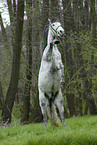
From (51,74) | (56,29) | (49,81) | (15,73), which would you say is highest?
(56,29)

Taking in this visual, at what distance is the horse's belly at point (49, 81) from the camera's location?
20.2 ft

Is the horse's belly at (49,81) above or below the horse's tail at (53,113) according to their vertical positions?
above

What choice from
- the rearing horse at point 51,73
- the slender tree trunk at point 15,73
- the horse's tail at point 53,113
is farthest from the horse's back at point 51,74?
the slender tree trunk at point 15,73

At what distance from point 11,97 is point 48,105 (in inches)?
220

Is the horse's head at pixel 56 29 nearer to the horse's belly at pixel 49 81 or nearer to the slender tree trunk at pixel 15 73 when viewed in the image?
the horse's belly at pixel 49 81

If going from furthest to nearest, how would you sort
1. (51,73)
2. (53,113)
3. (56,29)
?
(53,113) < (51,73) < (56,29)

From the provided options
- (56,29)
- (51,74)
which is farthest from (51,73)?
(56,29)

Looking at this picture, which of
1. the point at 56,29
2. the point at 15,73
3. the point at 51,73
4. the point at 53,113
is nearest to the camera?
the point at 56,29

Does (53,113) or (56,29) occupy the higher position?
(56,29)

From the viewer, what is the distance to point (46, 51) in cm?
621

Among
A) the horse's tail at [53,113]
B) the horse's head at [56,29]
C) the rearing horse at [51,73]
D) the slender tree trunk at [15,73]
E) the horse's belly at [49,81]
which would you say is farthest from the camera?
the slender tree trunk at [15,73]

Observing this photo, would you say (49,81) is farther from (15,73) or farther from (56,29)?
(15,73)

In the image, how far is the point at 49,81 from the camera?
6160 mm

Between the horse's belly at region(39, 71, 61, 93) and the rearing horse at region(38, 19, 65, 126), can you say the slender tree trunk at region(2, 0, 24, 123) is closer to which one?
the rearing horse at region(38, 19, 65, 126)
